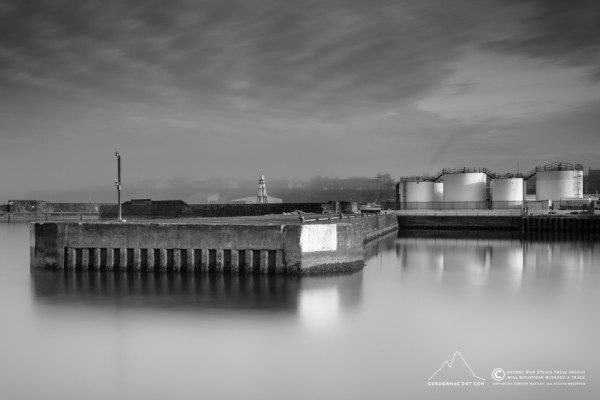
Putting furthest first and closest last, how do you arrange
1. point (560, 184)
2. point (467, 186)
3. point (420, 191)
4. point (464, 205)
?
point (420, 191) < point (467, 186) < point (464, 205) < point (560, 184)

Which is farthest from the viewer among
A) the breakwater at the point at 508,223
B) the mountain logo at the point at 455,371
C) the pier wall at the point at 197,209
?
the pier wall at the point at 197,209

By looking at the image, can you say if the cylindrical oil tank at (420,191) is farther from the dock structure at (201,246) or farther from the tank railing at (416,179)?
the dock structure at (201,246)

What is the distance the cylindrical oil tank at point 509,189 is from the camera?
2175 inches

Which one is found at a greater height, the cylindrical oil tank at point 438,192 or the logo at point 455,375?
the cylindrical oil tank at point 438,192

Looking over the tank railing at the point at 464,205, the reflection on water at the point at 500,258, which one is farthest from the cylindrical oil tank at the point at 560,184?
the reflection on water at the point at 500,258

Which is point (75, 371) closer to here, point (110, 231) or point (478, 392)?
point (478, 392)

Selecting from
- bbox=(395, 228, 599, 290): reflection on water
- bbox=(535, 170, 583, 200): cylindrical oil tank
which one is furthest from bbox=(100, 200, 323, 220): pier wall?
bbox=(535, 170, 583, 200): cylindrical oil tank

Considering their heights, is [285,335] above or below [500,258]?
above

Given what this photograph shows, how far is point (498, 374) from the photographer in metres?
9.78

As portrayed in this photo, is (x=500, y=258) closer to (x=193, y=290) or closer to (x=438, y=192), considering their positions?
(x=193, y=290)

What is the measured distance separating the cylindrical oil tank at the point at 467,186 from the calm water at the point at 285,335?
35760 mm

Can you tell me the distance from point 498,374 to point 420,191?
170 ft

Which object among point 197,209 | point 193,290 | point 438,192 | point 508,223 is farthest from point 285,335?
point 438,192

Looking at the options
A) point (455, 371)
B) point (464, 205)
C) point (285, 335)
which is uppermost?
point (464, 205)
